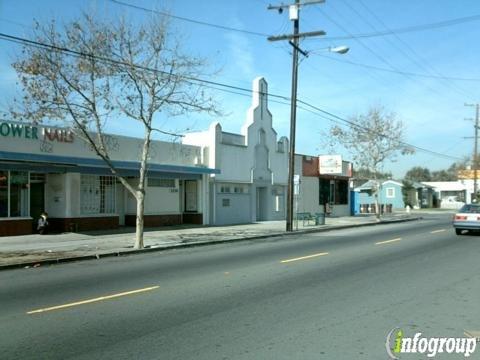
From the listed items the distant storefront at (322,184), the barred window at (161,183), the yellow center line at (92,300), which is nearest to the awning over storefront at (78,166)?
the barred window at (161,183)

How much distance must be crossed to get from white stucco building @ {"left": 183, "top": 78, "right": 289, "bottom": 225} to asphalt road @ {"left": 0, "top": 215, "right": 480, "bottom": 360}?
54.2 feet

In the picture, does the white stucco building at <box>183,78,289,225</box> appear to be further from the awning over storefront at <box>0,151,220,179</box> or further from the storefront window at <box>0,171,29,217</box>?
the storefront window at <box>0,171,29,217</box>

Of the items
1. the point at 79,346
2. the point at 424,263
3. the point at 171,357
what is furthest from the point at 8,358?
the point at 424,263

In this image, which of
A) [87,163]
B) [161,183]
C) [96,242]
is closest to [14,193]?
[87,163]

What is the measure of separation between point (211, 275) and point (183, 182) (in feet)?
63.0

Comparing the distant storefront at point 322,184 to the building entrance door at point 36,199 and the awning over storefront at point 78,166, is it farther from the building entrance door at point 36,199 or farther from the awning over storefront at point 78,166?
the building entrance door at point 36,199

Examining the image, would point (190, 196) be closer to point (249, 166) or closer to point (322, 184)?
point (249, 166)

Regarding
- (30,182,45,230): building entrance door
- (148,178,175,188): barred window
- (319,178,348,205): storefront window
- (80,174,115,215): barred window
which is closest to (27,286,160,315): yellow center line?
(30,182,45,230): building entrance door

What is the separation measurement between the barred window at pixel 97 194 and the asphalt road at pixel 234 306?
949cm

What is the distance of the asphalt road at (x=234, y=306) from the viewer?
6.56 meters

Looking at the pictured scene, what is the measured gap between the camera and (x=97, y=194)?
2539cm

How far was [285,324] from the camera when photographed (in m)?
7.64

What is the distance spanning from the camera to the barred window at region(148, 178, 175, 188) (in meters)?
28.2

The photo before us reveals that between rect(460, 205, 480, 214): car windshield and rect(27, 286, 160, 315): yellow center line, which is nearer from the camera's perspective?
rect(27, 286, 160, 315): yellow center line
